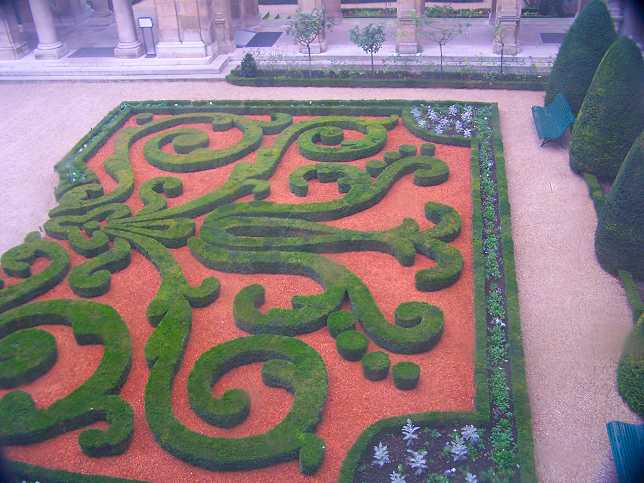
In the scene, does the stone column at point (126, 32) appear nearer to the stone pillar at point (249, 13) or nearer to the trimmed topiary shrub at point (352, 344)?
the stone pillar at point (249, 13)

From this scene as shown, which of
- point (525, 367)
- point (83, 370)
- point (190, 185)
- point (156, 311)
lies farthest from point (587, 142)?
point (83, 370)

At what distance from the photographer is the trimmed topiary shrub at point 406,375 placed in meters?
11.3

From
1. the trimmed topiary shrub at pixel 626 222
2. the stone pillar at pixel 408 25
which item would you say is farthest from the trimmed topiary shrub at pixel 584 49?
the stone pillar at pixel 408 25

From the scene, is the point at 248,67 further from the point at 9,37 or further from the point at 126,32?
the point at 9,37

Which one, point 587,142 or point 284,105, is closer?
point 587,142

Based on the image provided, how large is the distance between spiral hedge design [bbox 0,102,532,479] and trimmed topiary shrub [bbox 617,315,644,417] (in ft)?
10.8

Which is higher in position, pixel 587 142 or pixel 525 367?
pixel 587 142

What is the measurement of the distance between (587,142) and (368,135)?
631 cm

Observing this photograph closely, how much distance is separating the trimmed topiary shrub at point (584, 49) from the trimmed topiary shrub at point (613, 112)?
3131mm

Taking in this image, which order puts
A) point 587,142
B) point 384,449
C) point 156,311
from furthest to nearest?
1. point 587,142
2. point 156,311
3. point 384,449

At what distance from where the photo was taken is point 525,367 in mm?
11852

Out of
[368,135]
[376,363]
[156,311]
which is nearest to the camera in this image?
[376,363]

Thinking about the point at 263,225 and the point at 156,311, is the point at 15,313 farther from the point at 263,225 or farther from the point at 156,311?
the point at 263,225

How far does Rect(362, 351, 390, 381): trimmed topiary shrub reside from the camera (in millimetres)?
11586
